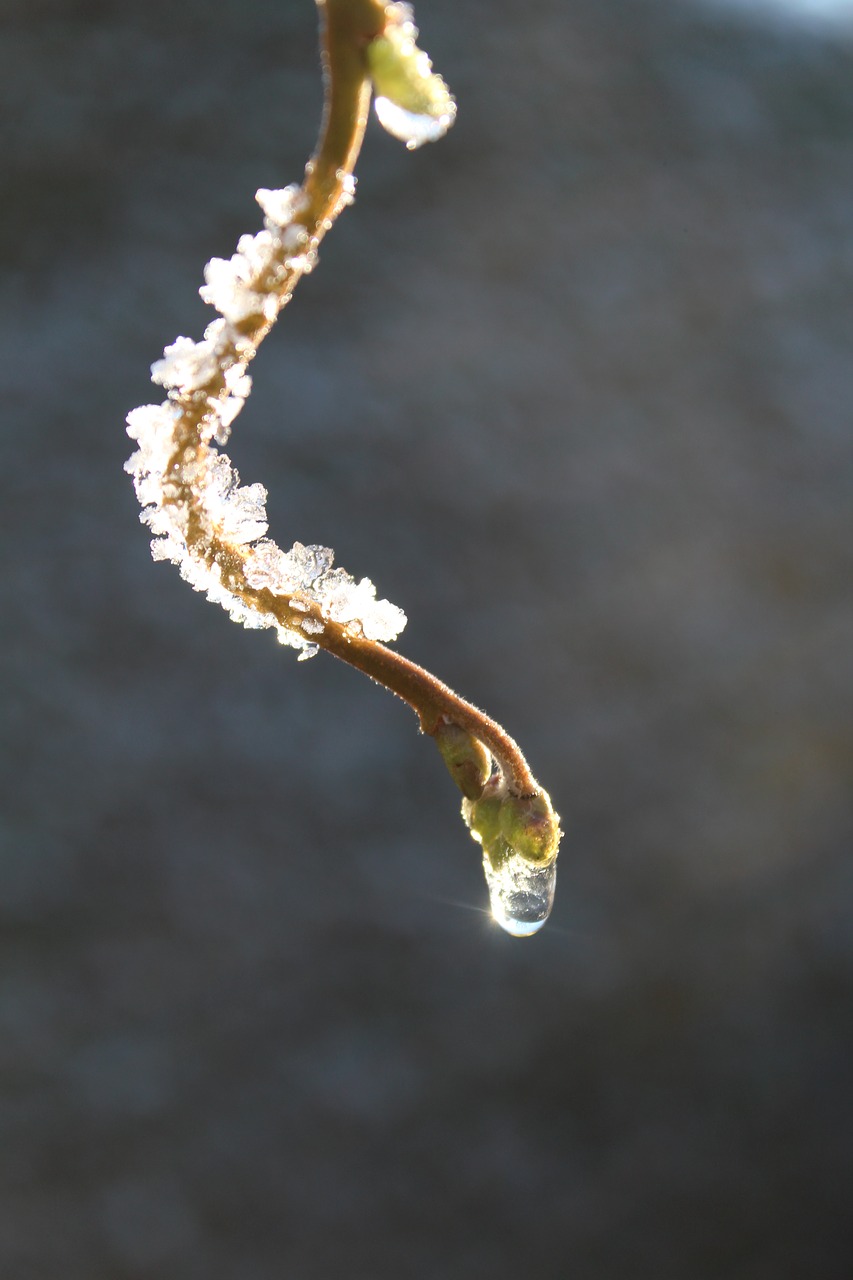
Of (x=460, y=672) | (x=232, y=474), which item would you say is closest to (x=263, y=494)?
(x=232, y=474)

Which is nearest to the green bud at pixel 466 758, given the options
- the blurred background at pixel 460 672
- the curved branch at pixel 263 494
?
the curved branch at pixel 263 494

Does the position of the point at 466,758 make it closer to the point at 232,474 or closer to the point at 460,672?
the point at 232,474

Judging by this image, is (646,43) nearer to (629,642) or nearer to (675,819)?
(629,642)

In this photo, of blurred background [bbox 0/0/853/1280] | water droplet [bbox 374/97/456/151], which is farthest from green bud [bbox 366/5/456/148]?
blurred background [bbox 0/0/853/1280]

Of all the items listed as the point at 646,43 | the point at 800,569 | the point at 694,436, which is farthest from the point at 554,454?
the point at 646,43

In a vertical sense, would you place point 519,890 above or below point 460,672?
below

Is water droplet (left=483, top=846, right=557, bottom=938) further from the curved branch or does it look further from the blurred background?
the blurred background

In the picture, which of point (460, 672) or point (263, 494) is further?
point (460, 672)
